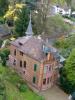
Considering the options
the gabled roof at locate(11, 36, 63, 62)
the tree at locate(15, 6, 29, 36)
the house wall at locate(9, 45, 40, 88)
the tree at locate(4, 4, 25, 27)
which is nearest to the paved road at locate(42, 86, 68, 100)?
the house wall at locate(9, 45, 40, 88)

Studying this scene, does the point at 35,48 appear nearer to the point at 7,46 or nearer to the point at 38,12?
the point at 7,46

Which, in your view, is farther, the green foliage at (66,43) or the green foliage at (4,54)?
the green foliage at (66,43)

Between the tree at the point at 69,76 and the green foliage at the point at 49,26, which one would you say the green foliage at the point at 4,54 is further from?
the green foliage at the point at 49,26

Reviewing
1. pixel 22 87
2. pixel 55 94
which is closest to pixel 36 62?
pixel 22 87

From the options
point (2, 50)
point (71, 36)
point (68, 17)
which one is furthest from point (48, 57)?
point (68, 17)

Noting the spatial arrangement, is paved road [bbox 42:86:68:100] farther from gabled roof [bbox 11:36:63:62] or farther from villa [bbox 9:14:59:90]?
gabled roof [bbox 11:36:63:62]

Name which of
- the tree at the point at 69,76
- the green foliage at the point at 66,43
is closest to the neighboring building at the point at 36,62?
the tree at the point at 69,76
